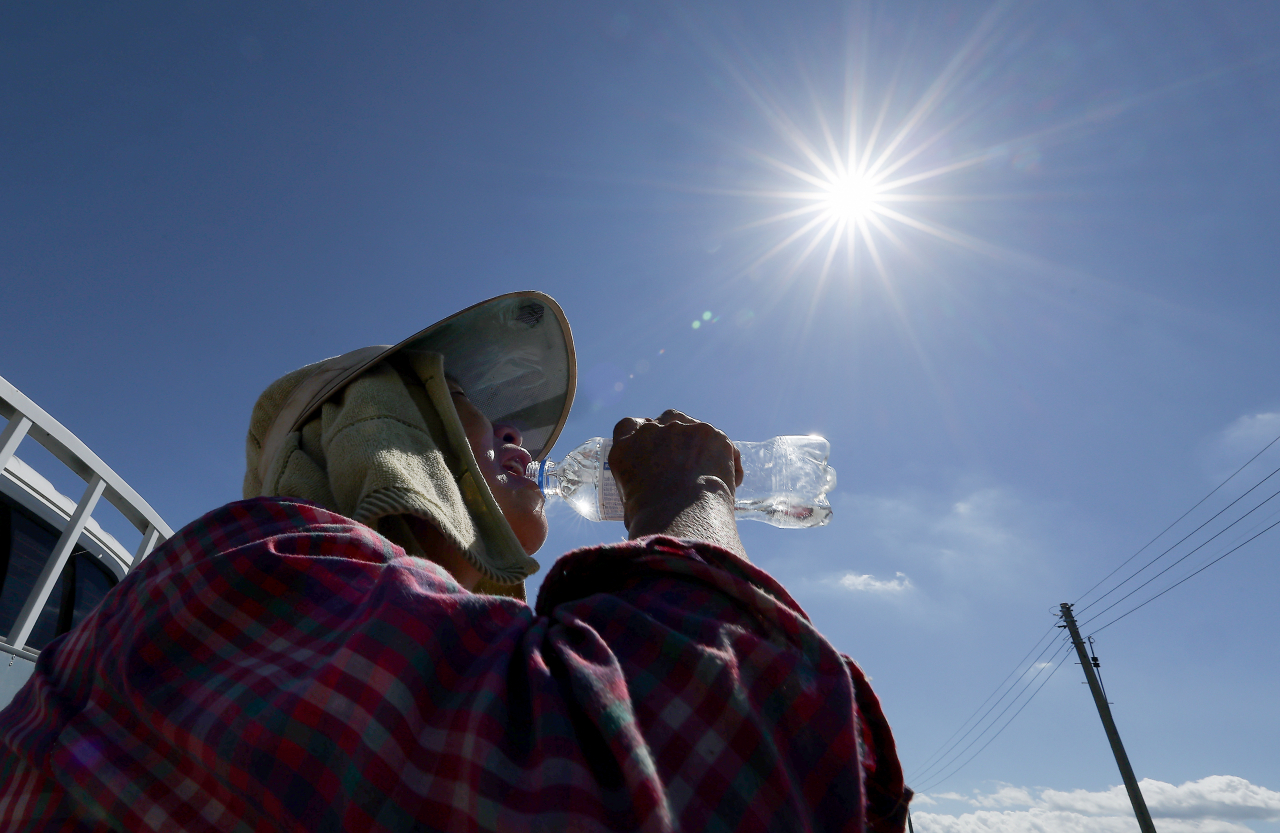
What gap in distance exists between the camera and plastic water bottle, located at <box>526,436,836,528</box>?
20.3 feet

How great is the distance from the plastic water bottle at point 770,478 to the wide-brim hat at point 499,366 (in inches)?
109

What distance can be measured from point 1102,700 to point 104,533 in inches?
791

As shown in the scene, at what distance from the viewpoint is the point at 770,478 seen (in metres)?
6.59

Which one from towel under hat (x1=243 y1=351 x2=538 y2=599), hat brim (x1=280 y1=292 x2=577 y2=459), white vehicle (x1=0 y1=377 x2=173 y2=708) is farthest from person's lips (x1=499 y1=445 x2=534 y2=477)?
white vehicle (x1=0 y1=377 x2=173 y2=708)

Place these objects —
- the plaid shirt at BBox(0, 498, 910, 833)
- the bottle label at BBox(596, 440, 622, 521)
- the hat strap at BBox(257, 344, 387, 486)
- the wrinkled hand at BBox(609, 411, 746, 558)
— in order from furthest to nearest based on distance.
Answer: the bottle label at BBox(596, 440, 622, 521) < the hat strap at BBox(257, 344, 387, 486) < the wrinkled hand at BBox(609, 411, 746, 558) < the plaid shirt at BBox(0, 498, 910, 833)

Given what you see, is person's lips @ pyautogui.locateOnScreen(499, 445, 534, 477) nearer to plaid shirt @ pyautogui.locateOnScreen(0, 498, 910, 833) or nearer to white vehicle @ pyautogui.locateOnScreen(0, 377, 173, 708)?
plaid shirt @ pyautogui.locateOnScreen(0, 498, 910, 833)

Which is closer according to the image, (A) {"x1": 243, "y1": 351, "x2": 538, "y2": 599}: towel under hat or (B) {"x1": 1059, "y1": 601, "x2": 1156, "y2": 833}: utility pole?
(A) {"x1": 243, "y1": 351, "x2": 538, "y2": 599}: towel under hat

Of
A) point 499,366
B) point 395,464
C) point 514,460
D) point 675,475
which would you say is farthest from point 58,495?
point 675,475

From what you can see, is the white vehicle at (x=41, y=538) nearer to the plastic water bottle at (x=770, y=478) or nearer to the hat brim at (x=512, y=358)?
the hat brim at (x=512, y=358)

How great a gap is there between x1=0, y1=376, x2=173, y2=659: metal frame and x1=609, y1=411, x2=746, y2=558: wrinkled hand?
2.27m

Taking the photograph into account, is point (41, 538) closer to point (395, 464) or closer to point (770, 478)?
point (395, 464)

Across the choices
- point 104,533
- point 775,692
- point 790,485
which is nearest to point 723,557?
point 775,692

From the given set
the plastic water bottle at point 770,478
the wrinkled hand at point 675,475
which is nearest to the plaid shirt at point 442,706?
the wrinkled hand at point 675,475

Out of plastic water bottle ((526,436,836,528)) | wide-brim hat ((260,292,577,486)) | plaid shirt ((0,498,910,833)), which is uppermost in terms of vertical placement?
plastic water bottle ((526,436,836,528))
